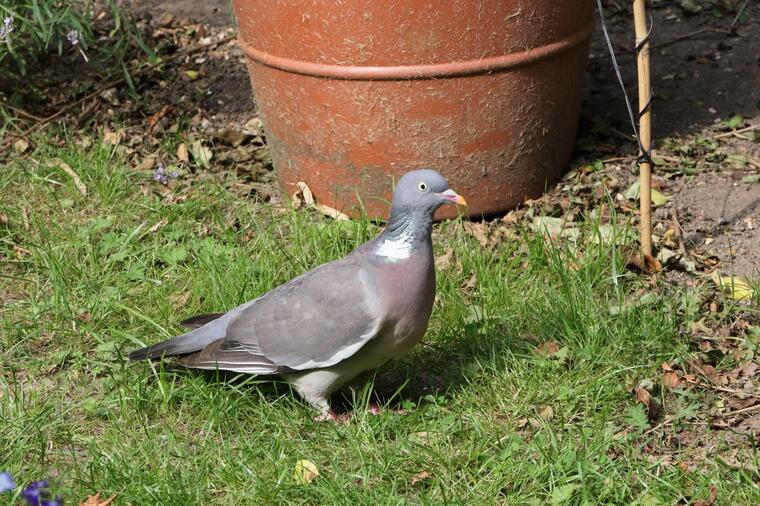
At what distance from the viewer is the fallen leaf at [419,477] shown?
7.94 feet

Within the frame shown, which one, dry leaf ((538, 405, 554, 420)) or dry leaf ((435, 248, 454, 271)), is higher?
dry leaf ((435, 248, 454, 271))

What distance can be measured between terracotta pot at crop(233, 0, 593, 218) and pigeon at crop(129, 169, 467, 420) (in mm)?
920

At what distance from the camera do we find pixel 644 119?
10.2 ft

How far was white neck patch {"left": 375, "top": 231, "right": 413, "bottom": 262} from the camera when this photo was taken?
2.54 meters

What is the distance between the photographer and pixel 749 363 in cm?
280

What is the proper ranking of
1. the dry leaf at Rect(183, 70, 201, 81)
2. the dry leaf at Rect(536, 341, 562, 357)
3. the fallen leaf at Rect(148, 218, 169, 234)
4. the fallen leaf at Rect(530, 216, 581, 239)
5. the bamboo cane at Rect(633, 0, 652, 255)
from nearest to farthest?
the dry leaf at Rect(536, 341, 562, 357) < the bamboo cane at Rect(633, 0, 652, 255) < the fallen leaf at Rect(530, 216, 581, 239) < the fallen leaf at Rect(148, 218, 169, 234) < the dry leaf at Rect(183, 70, 201, 81)

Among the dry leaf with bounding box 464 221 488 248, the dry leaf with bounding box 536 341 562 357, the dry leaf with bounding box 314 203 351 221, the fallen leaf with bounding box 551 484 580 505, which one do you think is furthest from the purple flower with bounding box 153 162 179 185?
the fallen leaf with bounding box 551 484 580 505

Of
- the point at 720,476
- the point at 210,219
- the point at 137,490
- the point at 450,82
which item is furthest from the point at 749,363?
the point at 210,219

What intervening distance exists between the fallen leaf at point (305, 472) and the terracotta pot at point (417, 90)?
1.37 metres

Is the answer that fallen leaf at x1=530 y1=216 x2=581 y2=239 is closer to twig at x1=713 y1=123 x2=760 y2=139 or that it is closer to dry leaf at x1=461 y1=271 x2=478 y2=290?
dry leaf at x1=461 y1=271 x2=478 y2=290

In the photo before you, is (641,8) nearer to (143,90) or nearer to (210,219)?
(210,219)

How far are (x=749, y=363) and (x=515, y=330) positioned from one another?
68 cm

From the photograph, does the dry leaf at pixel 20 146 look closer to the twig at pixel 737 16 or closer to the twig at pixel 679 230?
the twig at pixel 679 230

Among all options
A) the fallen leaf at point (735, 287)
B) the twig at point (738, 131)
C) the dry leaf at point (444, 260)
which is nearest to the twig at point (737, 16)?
the twig at point (738, 131)
